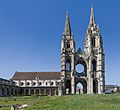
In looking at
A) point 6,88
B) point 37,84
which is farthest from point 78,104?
point 37,84

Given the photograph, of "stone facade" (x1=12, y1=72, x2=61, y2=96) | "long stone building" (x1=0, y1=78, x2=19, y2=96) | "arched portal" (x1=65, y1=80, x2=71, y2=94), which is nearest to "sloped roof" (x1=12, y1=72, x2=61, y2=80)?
"stone facade" (x1=12, y1=72, x2=61, y2=96)

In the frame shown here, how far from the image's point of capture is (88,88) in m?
112

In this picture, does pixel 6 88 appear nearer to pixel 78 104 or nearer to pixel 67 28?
pixel 67 28

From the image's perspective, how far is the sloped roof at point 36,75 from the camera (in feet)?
461

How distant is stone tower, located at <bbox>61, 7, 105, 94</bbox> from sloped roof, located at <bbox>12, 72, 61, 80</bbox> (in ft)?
81.9

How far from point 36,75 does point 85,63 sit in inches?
1399

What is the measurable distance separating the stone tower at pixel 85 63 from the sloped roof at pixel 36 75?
81.9 feet

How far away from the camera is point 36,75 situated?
144 metres

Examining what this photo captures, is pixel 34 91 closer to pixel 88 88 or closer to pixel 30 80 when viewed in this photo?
pixel 30 80

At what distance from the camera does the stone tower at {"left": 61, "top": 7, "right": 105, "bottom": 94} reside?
111 m

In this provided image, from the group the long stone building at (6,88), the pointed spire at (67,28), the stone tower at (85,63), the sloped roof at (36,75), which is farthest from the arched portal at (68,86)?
the long stone building at (6,88)

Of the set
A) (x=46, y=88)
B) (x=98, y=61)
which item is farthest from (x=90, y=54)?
(x=46, y=88)

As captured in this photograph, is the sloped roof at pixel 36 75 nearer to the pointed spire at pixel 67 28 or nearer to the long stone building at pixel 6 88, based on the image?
the long stone building at pixel 6 88

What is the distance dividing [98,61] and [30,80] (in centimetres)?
4092
